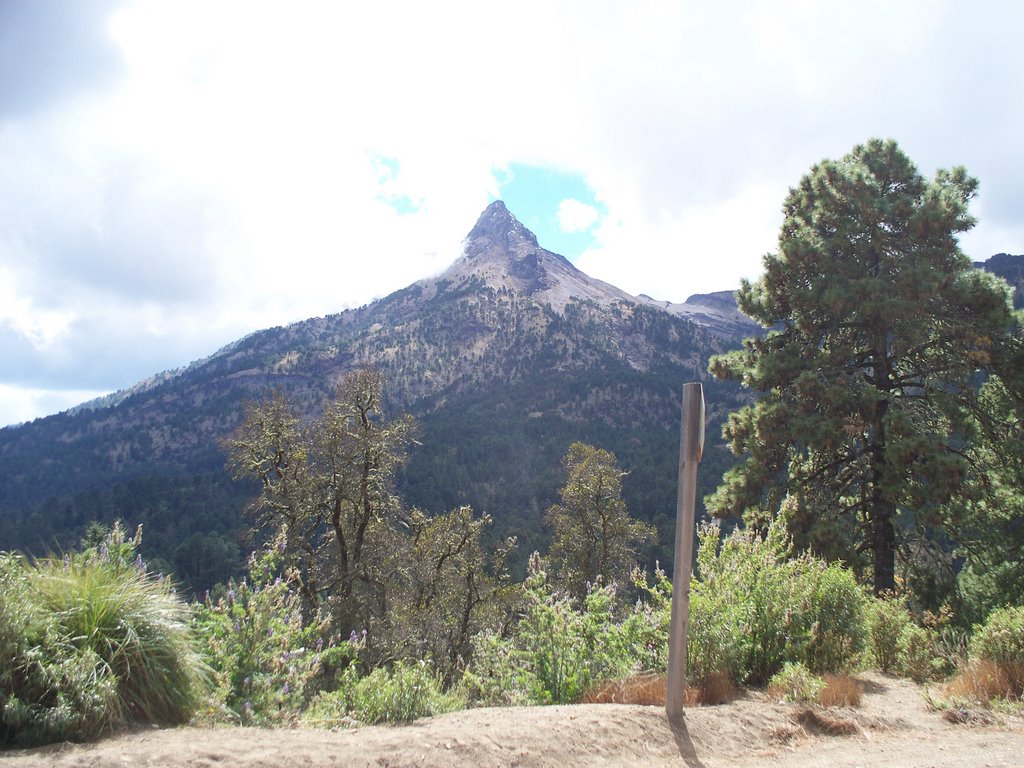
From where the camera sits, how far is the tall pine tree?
10586 mm

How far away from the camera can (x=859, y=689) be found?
5074 millimetres

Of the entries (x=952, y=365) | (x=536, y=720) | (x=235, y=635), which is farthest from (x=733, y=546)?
(x=952, y=365)

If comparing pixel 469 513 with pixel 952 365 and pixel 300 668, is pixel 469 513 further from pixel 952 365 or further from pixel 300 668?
pixel 300 668

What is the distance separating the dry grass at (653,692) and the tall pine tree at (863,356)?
5.51 m

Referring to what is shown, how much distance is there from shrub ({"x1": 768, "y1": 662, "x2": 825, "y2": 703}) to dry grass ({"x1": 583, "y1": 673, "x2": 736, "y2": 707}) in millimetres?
340

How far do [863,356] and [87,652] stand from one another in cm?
1254

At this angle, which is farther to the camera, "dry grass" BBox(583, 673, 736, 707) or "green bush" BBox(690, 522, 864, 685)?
"green bush" BBox(690, 522, 864, 685)

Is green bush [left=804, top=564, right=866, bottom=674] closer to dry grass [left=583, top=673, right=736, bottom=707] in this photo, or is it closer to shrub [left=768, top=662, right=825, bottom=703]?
shrub [left=768, top=662, right=825, bottom=703]

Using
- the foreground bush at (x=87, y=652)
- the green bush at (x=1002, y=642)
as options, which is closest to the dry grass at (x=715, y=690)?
the green bush at (x=1002, y=642)

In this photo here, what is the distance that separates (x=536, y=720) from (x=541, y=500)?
9784 centimetres

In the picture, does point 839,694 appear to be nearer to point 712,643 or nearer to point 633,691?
point 712,643

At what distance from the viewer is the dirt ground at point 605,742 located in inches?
128

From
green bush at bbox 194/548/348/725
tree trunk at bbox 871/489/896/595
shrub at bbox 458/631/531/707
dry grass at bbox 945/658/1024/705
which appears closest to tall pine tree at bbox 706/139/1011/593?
tree trunk at bbox 871/489/896/595

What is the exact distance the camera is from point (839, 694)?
4875mm
